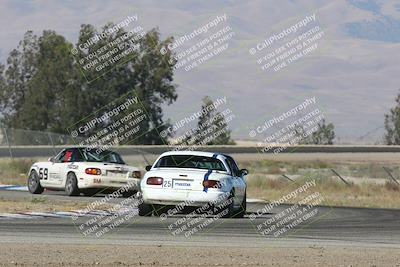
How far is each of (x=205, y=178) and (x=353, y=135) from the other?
169 meters

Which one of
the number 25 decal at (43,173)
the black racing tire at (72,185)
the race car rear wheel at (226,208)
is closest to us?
the race car rear wheel at (226,208)

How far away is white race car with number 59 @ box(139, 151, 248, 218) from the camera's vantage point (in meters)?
20.5

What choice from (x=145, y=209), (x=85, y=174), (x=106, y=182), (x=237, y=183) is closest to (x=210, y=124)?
(x=85, y=174)

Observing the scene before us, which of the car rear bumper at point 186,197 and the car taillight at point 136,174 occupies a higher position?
the car rear bumper at point 186,197

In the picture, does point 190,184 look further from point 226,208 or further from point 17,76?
point 17,76

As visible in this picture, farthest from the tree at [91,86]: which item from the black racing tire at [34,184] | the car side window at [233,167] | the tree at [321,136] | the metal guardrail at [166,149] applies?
the car side window at [233,167]

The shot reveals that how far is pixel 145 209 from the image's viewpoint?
69.1ft

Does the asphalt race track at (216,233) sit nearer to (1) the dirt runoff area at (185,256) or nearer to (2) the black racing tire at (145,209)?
(2) the black racing tire at (145,209)

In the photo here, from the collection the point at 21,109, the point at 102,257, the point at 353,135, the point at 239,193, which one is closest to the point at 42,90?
the point at 21,109

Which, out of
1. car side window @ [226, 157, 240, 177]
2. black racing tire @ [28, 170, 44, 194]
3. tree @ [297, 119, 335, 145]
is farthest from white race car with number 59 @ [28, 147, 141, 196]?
tree @ [297, 119, 335, 145]

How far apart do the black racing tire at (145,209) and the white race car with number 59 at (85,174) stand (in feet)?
21.3

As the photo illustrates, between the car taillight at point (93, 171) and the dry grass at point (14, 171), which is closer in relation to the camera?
the car taillight at point (93, 171)

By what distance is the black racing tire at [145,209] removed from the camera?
21.0m

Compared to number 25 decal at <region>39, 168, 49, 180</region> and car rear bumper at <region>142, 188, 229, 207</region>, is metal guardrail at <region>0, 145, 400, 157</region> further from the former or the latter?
car rear bumper at <region>142, 188, 229, 207</region>
